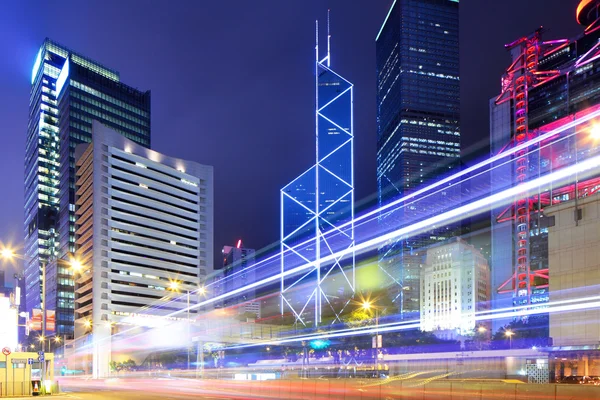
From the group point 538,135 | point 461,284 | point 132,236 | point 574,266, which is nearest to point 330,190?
point 538,135

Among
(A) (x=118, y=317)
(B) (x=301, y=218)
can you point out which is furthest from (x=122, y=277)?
(B) (x=301, y=218)

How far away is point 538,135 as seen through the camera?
281 feet

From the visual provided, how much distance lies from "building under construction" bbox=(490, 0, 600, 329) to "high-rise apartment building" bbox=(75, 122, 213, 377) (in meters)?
77.0

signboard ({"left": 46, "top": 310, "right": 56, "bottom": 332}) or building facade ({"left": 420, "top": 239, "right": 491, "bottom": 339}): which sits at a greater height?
signboard ({"left": 46, "top": 310, "right": 56, "bottom": 332})

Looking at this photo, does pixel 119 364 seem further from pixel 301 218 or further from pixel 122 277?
pixel 301 218

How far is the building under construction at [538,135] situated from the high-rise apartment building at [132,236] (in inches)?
3033

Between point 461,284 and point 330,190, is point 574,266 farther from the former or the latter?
point 461,284

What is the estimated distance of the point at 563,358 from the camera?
4828cm

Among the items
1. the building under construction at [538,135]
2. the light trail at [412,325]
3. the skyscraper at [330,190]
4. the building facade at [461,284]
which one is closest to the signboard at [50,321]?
the light trail at [412,325]

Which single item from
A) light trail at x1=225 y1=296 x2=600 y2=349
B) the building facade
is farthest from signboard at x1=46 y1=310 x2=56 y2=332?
the building facade

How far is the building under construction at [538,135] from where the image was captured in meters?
79.4

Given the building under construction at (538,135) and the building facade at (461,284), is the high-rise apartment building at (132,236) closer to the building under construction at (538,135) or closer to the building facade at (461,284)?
the building facade at (461,284)

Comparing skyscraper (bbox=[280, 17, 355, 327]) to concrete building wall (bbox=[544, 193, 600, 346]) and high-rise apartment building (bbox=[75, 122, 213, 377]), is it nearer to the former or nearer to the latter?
high-rise apartment building (bbox=[75, 122, 213, 377])

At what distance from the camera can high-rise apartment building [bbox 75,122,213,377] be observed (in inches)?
5709
